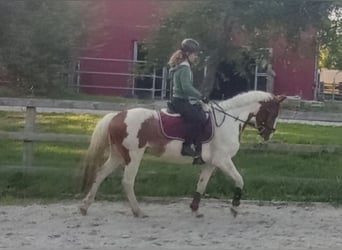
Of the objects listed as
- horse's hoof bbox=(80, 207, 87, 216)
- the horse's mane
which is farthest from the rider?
horse's hoof bbox=(80, 207, 87, 216)

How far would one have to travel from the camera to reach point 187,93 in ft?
28.2

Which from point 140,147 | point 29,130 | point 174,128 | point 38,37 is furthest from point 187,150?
point 38,37

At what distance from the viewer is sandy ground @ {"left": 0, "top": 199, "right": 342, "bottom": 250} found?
7168mm

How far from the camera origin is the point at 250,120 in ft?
30.5

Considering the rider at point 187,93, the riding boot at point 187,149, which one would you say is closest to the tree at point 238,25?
the rider at point 187,93

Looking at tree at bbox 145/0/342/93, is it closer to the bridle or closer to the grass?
the grass

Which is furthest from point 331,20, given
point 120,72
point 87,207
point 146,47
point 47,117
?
point 120,72

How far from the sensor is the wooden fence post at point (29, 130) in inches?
412

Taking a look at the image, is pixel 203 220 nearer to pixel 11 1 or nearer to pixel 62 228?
pixel 62 228

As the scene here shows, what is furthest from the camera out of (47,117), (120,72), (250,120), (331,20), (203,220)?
(120,72)

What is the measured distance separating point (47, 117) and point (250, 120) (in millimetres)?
10429

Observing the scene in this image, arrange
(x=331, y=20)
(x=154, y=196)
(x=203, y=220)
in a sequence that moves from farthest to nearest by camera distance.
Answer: (x=331, y=20) < (x=154, y=196) < (x=203, y=220)

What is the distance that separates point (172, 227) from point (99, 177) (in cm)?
132

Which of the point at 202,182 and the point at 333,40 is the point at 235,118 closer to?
the point at 202,182
